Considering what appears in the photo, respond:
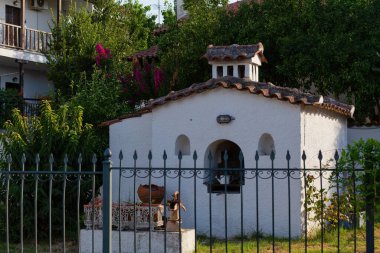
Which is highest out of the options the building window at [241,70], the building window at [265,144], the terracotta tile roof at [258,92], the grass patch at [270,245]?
the building window at [241,70]

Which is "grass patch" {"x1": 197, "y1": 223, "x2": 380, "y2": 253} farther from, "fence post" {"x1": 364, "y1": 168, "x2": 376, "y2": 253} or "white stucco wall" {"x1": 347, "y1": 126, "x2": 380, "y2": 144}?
"white stucco wall" {"x1": 347, "y1": 126, "x2": 380, "y2": 144}

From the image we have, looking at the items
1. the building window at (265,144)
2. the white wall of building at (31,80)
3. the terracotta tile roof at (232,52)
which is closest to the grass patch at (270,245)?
the building window at (265,144)

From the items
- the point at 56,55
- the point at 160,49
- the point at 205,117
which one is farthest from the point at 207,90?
the point at 56,55

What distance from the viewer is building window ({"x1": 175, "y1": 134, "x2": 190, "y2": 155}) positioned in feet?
46.0

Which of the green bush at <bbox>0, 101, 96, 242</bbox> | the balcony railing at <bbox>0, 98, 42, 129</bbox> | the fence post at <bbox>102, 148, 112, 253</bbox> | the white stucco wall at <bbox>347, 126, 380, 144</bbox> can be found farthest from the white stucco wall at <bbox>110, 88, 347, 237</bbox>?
the balcony railing at <bbox>0, 98, 42, 129</bbox>

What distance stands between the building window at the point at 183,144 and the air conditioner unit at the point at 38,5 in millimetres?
14190

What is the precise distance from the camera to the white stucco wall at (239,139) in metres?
13.0

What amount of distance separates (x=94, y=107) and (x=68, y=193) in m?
3.46

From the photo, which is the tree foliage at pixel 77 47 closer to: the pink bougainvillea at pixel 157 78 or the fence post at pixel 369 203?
the pink bougainvillea at pixel 157 78

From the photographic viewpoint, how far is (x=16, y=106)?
21641 mm

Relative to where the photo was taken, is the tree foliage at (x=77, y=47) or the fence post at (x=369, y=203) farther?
the tree foliage at (x=77, y=47)

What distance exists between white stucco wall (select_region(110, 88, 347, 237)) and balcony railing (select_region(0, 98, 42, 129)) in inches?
311

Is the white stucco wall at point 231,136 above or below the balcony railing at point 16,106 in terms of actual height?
below

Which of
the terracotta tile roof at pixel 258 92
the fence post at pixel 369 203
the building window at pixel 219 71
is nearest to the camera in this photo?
the fence post at pixel 369 203
